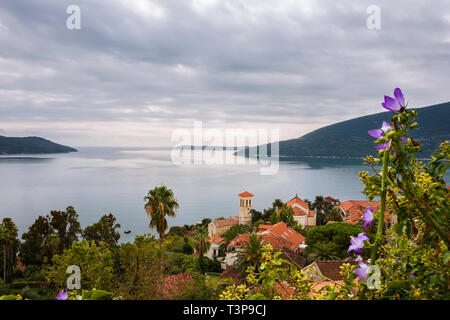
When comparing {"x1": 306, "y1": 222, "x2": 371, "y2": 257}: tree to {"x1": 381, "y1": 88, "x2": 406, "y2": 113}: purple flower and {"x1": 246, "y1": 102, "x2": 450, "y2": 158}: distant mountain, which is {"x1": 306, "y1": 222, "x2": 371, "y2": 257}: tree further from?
{"x1": 246, "y1": 102, "x2": 450, "y2": 158}: distant mountain

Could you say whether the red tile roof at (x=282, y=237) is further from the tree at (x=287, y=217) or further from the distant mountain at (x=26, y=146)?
the distant mountain at (x=26, y=146)

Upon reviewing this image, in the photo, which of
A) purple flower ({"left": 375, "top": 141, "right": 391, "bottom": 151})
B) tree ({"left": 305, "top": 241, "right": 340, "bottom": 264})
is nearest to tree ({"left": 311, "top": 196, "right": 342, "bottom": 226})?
tree ({"left": 305, "top": 241, "right": 340, "bottom": 264})

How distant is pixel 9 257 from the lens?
26734mm

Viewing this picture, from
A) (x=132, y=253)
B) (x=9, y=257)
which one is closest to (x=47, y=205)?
(x=9, y=257)

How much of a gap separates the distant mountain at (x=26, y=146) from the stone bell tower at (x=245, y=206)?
13369 cm

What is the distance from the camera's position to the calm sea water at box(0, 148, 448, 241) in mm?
64125

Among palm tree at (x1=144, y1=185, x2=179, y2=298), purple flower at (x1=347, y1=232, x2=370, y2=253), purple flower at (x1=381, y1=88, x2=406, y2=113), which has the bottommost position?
palm tree at (x1=144, y1=185, x2=179, y2=298)

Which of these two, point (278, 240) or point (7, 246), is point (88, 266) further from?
point (278, 240)

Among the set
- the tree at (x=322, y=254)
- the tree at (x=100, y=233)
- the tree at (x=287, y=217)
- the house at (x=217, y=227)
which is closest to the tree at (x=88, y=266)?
the tree at (x=322, y=254)

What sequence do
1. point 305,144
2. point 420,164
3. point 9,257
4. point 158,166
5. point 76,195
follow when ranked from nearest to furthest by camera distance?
point 420,164 → point 9,257 → point 76,195 → point 158,166 → point 305,144

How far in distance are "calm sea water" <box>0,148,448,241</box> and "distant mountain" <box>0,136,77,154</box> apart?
11174 millimetres

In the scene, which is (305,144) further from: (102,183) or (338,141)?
(102,183)
